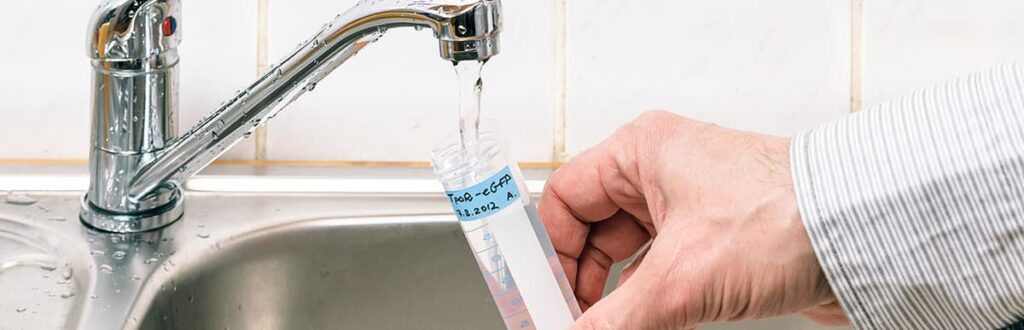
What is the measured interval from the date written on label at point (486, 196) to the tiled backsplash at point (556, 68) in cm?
31

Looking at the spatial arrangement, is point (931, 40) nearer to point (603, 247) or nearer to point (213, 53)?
point (603, 247)

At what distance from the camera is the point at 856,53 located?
880mm

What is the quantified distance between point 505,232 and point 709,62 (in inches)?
14.1

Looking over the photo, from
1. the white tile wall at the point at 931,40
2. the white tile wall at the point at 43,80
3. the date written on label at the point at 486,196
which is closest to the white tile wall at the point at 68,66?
the white tile wall at the point at 43,80

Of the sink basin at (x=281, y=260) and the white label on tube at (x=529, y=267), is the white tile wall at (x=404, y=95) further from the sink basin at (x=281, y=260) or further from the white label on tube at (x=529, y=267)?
the white label on tube at (x=529, y=267)

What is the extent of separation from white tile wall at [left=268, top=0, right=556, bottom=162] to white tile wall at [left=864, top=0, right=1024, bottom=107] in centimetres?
23

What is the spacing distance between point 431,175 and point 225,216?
144mm

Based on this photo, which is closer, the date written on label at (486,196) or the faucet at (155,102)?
the date written on label at (486,196)

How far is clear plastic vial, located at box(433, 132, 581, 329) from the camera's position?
21.5 inches

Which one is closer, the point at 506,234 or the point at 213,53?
the point at 506,234

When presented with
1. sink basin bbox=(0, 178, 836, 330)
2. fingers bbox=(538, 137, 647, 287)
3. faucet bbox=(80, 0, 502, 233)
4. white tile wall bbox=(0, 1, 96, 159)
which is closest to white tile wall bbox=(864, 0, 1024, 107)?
sink basin bbox=(0, 178, 836, 330)

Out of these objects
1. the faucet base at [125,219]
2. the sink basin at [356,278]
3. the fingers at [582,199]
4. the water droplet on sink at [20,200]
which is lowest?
the sink basin at [356,278]

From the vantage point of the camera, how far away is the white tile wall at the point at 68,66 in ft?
2.66

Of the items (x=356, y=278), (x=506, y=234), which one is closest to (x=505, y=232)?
(x=506, y=234)
